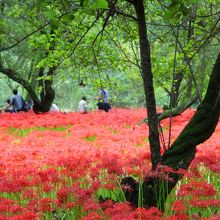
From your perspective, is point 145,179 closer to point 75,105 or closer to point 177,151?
point 177,151

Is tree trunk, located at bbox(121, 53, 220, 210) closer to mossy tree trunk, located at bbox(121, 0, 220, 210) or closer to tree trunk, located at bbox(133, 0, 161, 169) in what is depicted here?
mossy tree trunk, located at bbox(121, 0, 220, 210)

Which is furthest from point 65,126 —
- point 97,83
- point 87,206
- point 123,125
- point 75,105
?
point 75,105

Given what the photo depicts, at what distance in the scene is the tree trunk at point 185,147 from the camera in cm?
461

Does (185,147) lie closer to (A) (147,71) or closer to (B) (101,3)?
(A) (147,71)

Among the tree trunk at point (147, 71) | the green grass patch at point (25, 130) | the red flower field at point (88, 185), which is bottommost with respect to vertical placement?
the red flower field at point (88, 185)

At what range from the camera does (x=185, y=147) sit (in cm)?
479

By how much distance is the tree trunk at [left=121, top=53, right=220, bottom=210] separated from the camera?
15.1 feet

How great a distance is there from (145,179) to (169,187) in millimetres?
286

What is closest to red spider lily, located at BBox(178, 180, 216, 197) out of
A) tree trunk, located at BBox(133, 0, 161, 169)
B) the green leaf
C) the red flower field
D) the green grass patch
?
the red flower field

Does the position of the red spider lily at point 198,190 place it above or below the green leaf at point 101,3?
below

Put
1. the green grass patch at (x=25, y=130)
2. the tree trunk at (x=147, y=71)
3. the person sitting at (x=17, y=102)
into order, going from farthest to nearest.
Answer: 1. the person sitting at (x=17, y=102)
2. the green grass patch at (x=25, y=130)
3. the tree trunk at (x=147, y=71)

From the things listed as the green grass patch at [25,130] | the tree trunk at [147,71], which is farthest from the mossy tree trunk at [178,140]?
the green grass patch at [25,130]

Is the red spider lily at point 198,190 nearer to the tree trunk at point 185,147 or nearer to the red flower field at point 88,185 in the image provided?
the red flower field at point 88,185

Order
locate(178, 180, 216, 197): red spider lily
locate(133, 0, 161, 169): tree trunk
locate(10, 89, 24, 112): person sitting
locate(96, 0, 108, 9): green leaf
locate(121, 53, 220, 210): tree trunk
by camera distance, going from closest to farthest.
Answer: locate(96, 0, 108, 9): green leaf
locate(178, 180, 216, 197): red spider lily
locate(121, 53, 220, 210): tree trunk
locate(133, 0, 161, 169): tree trunk
locate(10, 89, 24, 112): person sitting
